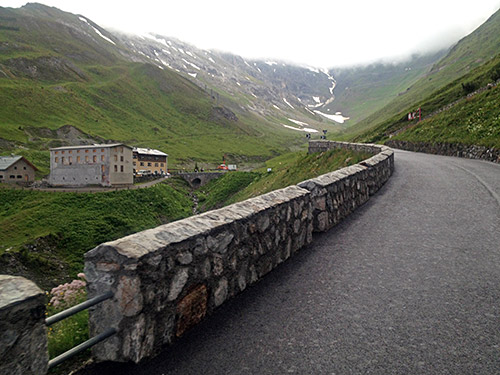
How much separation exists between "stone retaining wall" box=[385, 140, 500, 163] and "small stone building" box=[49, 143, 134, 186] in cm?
5248

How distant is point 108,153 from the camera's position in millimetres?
69375

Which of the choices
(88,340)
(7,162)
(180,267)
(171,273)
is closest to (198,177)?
(7,162)

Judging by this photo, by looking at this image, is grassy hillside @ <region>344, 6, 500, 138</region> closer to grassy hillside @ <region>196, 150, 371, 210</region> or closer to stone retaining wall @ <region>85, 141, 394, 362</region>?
grassy hillside @ <region>196, 150, 371, 210</region>

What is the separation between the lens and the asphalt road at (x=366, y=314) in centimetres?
400

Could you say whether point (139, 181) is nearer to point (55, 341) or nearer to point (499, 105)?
point (499, 105)

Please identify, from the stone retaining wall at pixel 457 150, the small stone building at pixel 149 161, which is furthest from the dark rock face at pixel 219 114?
the stone retaining wall at pixel 457 150

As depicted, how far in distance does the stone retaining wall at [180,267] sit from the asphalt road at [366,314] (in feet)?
0.72

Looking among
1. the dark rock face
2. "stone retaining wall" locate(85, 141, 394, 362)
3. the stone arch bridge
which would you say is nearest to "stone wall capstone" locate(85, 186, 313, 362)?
"stone retaining wall" locate(85, 141, 394, 362)

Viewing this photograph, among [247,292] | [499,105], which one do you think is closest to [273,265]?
[247,292]

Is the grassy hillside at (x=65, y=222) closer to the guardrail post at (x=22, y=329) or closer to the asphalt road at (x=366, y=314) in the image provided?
the asphalt road at (x=366, y=314)

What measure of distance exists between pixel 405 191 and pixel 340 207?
5.07 metres

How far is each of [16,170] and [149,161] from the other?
1227 inches

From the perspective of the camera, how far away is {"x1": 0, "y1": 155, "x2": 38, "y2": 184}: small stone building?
61.4 m

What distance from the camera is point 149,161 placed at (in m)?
90.3
